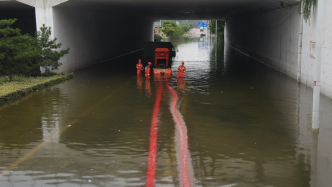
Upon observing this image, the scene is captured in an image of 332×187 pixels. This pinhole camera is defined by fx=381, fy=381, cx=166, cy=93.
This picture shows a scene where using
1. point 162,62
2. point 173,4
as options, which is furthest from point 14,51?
point 173,4

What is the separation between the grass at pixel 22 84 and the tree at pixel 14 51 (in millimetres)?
465

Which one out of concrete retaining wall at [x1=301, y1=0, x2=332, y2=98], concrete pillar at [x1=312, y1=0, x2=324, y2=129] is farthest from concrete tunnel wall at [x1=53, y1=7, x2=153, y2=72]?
concrete pillar at [x1=312, y1=0, x2=324, y2=129]

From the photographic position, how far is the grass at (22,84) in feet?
47.5

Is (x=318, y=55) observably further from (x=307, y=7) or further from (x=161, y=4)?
(x=161, y=4)

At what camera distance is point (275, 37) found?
25.7m

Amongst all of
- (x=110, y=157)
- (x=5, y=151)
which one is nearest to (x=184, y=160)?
(x=110, y=157)

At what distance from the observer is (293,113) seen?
12180 millimetres

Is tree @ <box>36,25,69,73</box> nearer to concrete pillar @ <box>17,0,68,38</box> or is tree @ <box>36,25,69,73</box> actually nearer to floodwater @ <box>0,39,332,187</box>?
concrete pillar @ <box>17,0,68,38</box>

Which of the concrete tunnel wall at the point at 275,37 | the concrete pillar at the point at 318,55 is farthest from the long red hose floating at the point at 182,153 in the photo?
the concrete tunnel wall at the point at 275,37

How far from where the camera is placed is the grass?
1447 centimetres

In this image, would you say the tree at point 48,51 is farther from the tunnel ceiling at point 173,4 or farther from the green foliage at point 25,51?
the tunnel ceiling at point 173,4

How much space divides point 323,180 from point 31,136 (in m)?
6.89

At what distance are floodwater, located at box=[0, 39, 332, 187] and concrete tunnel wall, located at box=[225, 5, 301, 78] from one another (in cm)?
473

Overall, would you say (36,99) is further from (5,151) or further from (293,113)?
(293,113)
